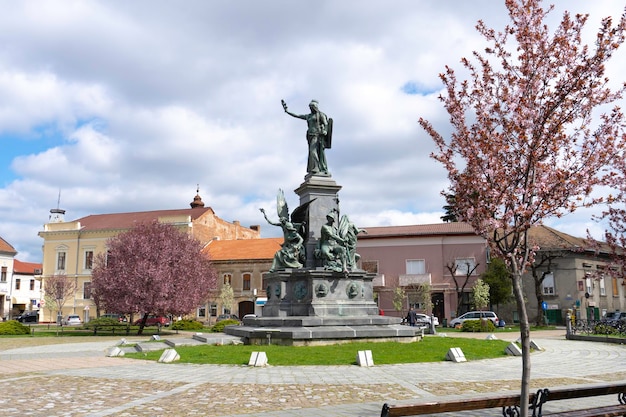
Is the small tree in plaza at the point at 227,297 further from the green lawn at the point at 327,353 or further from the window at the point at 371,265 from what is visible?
the green lawn at the point at 327,353

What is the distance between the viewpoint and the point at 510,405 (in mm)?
6188

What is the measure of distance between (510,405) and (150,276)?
25610mm

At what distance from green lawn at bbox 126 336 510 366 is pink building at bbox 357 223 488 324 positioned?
3145 cm

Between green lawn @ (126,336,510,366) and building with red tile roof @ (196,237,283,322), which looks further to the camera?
building with red tile roof @ (196,237,283,322)

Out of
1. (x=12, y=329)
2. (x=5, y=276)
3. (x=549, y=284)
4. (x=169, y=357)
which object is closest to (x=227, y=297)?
(x=12, y=329)

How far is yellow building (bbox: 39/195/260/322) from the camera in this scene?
57719 millimetres

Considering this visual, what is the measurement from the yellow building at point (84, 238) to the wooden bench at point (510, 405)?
170 ft

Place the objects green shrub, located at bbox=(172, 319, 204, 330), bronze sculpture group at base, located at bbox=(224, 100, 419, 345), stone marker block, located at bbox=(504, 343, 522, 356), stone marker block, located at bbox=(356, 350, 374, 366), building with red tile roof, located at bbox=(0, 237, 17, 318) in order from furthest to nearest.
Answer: building with red tile roof, located at bbox=(0, 237, 17, 318), green shrub, located at bbox=(172, 319, 204, 330), bronze sculpture group at base, located at bbox=(224, 100, 419, 345), stone marker block, located at bbox=(504, 343, 522, 356), stone marker block, located at bbox=(356, 350, 374, 366)

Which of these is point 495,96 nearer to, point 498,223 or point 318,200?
point 498,223

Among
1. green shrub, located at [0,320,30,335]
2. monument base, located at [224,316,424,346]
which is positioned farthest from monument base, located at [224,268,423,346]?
green shrub, located at [0,320,30,335]

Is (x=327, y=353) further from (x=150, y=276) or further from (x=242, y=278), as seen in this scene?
(x=242, y=278)

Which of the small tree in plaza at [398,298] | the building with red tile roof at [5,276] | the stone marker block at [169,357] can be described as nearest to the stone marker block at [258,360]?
the stone marker block at [169,357]

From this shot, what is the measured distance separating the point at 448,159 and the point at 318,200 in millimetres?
11860

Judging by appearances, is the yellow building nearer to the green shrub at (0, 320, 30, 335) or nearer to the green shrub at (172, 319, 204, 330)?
the green shrub at (172, 319, 204, 330)
